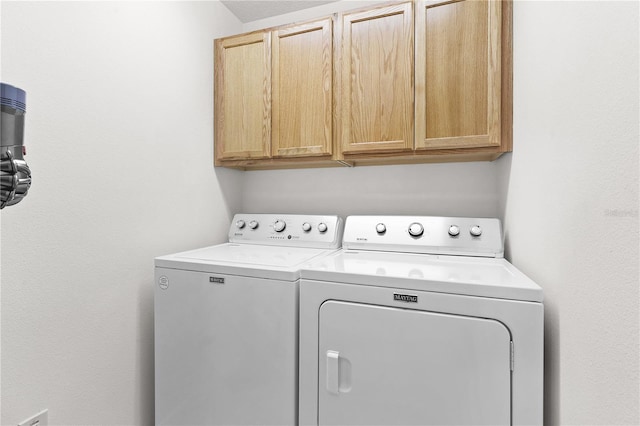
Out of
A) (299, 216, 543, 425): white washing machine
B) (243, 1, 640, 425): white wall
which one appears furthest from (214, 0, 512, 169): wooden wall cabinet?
(299, 216, 543, 425): white washing machine

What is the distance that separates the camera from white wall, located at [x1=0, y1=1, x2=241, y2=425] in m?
0.99

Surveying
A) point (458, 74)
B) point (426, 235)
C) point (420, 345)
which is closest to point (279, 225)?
point (426, 235)

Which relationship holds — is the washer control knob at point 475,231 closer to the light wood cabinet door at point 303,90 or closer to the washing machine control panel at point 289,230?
the washing machine control panel at point 289,230

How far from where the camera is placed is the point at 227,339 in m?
1.21

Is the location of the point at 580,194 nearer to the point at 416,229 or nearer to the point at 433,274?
the point at 433,274

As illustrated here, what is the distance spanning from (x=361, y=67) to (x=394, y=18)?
26 centimetres

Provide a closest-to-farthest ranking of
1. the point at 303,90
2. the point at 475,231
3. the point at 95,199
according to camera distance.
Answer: the point at 95,199
the point at 475,231
the point at 303,90

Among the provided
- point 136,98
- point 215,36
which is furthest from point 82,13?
point 215,36

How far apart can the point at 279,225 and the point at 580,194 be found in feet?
4.57

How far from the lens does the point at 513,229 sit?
135 cm

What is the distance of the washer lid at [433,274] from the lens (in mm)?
915

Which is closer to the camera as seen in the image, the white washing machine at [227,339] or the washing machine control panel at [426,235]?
the white washing machine at [227,339]

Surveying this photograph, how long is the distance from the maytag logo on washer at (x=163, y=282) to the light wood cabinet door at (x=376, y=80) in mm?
1031

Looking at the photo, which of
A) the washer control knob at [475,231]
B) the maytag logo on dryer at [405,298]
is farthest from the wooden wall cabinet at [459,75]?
the maytag logo on dryer at [405,298]
